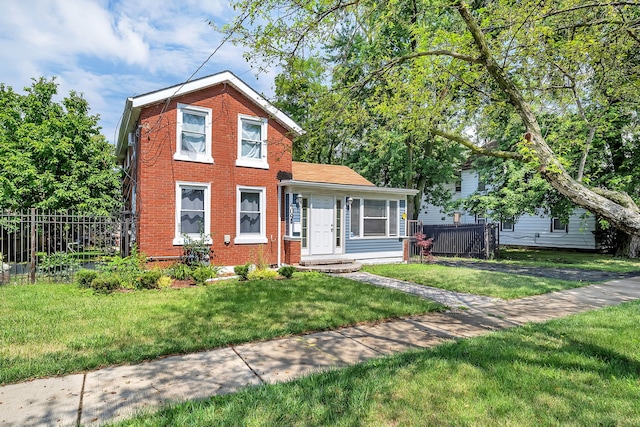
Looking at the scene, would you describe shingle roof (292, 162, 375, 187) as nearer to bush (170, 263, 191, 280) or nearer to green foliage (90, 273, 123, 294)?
bush (170, 263, 191, 280)

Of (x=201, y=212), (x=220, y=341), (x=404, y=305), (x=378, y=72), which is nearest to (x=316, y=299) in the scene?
(x=404, y=305)

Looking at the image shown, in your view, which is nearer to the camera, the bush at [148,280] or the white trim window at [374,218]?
the bush at [148,280]

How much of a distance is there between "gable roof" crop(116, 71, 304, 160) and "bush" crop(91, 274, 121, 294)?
5.25m

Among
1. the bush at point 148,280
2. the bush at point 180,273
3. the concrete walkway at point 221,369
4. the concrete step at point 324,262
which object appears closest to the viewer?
the concrete walkway at point 221,369

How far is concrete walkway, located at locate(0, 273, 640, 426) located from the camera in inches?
123

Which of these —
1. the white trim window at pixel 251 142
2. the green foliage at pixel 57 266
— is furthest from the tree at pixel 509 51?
the green foliage at pixel 57 266

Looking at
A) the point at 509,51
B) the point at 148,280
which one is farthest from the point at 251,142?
the point at 509,51

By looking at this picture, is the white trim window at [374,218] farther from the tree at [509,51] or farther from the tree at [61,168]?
the tree at [61,168]

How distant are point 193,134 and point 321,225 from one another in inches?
217

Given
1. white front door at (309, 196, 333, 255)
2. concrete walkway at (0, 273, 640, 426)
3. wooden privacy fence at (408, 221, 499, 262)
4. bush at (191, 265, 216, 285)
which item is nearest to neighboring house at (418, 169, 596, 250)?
wooden privacy fence at (408, 221, 499, 262)

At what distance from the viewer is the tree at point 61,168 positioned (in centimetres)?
1459

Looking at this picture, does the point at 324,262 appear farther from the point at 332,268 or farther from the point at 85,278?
the point at 85,278

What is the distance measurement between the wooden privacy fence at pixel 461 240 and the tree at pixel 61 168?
46.3 feet

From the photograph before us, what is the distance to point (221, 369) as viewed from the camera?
398 cm
